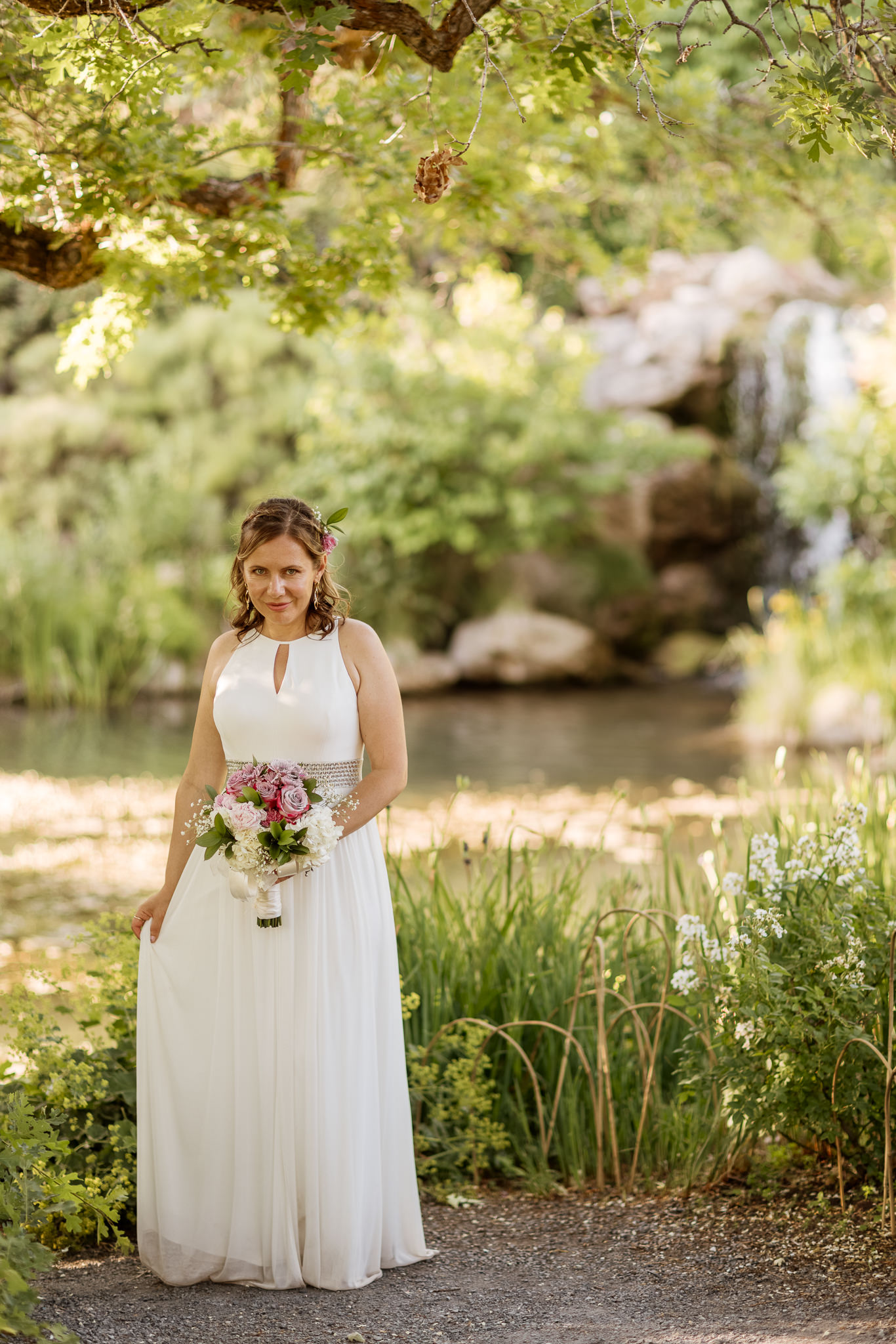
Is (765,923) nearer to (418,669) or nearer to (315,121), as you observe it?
(315,121)

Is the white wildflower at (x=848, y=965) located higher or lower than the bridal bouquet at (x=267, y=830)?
lower

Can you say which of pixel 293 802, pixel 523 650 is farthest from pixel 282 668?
pixel 523 650

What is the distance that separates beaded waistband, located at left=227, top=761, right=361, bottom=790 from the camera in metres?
3.10

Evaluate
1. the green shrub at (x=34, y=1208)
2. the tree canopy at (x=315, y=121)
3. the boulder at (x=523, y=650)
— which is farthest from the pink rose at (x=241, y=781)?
the boulder at (x=523, y=650)

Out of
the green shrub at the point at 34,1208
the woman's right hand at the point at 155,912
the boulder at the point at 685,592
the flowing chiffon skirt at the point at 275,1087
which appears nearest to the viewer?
the green shrub at the point at 34,1208

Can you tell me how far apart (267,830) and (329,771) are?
1.13 feet

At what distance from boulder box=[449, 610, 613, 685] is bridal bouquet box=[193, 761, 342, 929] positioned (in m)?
13.9

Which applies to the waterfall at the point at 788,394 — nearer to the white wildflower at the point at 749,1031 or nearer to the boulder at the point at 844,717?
the boulder at the point at 844,717

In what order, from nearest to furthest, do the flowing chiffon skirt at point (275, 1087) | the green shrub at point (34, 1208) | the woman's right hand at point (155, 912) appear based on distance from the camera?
1. the green shrub at point (34, 1208)
2. the flowing chiffon skirt at point (275, 1087)
3. the woman's right hand at point (155, 912)

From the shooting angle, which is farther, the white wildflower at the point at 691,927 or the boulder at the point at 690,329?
the boulder at the point at 690,329

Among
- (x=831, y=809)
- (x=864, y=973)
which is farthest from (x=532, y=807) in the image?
(x=864, y=973)

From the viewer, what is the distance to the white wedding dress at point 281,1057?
2994mm

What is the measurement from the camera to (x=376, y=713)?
3137 millimetres

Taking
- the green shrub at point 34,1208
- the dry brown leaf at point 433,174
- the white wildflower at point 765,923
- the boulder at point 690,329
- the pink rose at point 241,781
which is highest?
the boulder at point 690,329
